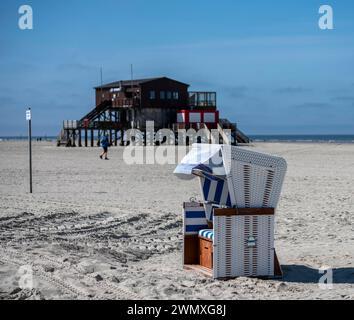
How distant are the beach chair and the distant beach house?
48.9 meters

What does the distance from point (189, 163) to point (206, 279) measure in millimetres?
1491

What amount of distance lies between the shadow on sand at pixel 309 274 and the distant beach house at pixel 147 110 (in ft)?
159

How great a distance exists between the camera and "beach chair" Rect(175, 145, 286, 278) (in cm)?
776

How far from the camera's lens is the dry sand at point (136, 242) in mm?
7223

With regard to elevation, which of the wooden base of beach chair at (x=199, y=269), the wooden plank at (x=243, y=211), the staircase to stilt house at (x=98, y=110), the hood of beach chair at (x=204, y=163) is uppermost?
the staircase to stilt house at (x=98, y=110)

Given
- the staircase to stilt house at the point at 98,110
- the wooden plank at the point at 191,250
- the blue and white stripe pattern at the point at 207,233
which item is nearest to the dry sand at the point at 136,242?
the wooden plank at the point at 191,250

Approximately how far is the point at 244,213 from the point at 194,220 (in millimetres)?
1138

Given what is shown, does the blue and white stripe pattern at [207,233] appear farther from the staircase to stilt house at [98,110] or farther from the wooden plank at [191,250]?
the staircase to stilt house at [98,110]

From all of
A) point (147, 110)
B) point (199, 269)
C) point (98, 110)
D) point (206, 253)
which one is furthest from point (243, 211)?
point (98, 110)

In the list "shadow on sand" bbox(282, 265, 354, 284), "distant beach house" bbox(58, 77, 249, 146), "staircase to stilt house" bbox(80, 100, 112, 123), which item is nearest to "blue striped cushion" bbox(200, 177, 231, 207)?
"shadow on sand" bbox(282, 265, 354, 284)

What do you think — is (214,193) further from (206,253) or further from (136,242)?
(136,242)

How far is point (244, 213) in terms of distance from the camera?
7.80 m
